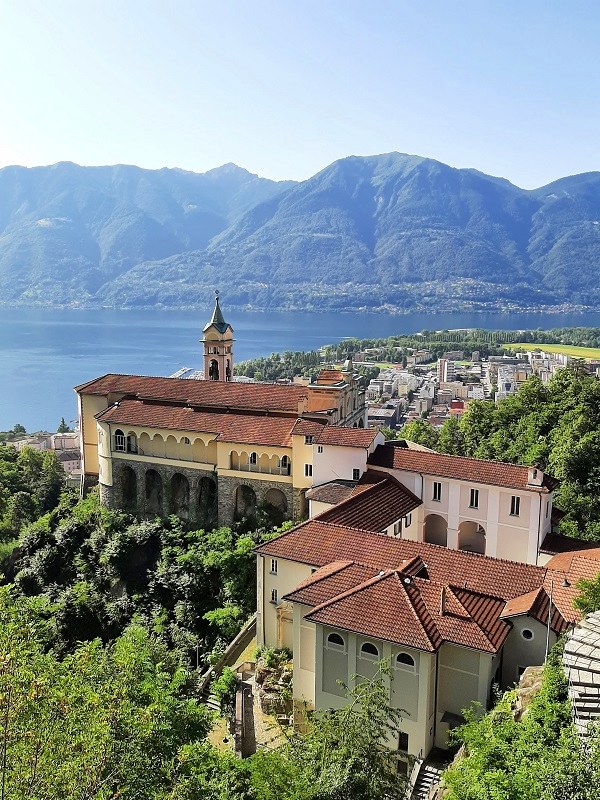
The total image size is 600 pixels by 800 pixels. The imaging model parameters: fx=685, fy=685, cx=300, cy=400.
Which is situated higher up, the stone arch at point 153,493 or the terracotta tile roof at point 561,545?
the terracotta tile roof at point 561,545

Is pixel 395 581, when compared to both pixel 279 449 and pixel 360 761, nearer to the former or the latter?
pixel 360 761

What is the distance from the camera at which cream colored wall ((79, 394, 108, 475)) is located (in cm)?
3481

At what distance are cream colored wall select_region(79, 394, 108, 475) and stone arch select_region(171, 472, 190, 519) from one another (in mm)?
5995

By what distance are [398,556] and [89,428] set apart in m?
21.7

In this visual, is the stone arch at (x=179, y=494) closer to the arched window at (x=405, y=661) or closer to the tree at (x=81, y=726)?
the tree at (x=81, y=726)

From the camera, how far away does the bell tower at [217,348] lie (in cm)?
3834

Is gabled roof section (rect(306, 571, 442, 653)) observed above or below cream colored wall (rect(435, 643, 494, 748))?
above

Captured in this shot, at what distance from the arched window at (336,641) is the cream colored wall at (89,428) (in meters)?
22.0

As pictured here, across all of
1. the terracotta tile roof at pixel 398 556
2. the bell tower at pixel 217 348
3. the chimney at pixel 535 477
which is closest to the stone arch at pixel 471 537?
the chimney at pixel 535 477

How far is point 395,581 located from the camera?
16.2 meters

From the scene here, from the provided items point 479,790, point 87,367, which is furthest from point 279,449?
point 87,367

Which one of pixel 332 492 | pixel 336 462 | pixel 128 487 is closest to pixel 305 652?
pixel 332 492

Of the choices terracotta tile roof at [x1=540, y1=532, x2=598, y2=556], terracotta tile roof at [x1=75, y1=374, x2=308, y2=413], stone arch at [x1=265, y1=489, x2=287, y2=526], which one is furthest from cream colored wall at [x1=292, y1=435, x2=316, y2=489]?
terracotta tile roof at [x1=540, y1=532, x2=598, y2=556]

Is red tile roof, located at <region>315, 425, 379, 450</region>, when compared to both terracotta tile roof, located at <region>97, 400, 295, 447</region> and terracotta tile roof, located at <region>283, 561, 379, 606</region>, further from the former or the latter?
terracotta tile roof, located at <region>283, 561, 379, 606</region>
